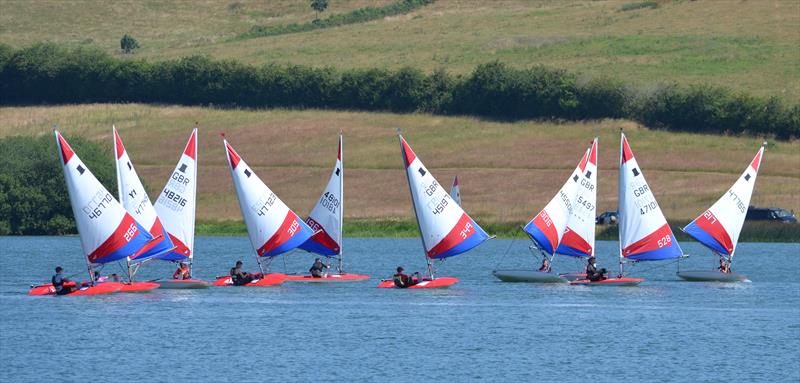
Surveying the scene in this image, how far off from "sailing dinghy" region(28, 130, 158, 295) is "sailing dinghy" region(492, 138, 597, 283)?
19965mm

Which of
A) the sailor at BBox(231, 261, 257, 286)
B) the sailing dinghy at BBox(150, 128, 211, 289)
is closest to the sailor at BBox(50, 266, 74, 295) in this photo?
the sailing dinghy at BBox(150, 128, 211, 289)

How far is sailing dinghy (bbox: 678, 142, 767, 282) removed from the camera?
82750 mm

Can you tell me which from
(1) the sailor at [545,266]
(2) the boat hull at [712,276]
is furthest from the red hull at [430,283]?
(2) the boat hull at [712,276]

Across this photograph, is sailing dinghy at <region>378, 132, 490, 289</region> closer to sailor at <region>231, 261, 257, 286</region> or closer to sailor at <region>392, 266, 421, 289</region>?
sailor at <region>392, 266, 421, 289</region>

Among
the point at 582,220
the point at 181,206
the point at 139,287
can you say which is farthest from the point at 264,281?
the point at 582,220

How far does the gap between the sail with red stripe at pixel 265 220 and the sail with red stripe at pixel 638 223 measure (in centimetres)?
1601

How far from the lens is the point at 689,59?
180125 mm

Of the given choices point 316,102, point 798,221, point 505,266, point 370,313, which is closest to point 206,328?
point 370,313

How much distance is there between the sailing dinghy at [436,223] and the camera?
76.7 m

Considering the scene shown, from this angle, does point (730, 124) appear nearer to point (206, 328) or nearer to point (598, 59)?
point (598, 59)

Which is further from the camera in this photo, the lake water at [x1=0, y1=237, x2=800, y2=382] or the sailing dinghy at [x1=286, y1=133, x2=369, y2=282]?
the sailing dinghy at [x1=286, y1=133, x2=369, y2=282]

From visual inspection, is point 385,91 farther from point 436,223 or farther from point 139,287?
point 139,287

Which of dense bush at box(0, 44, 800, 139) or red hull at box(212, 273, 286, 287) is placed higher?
dense bush at box(0, 44, 800, 139)

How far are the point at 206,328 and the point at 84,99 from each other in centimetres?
12022
